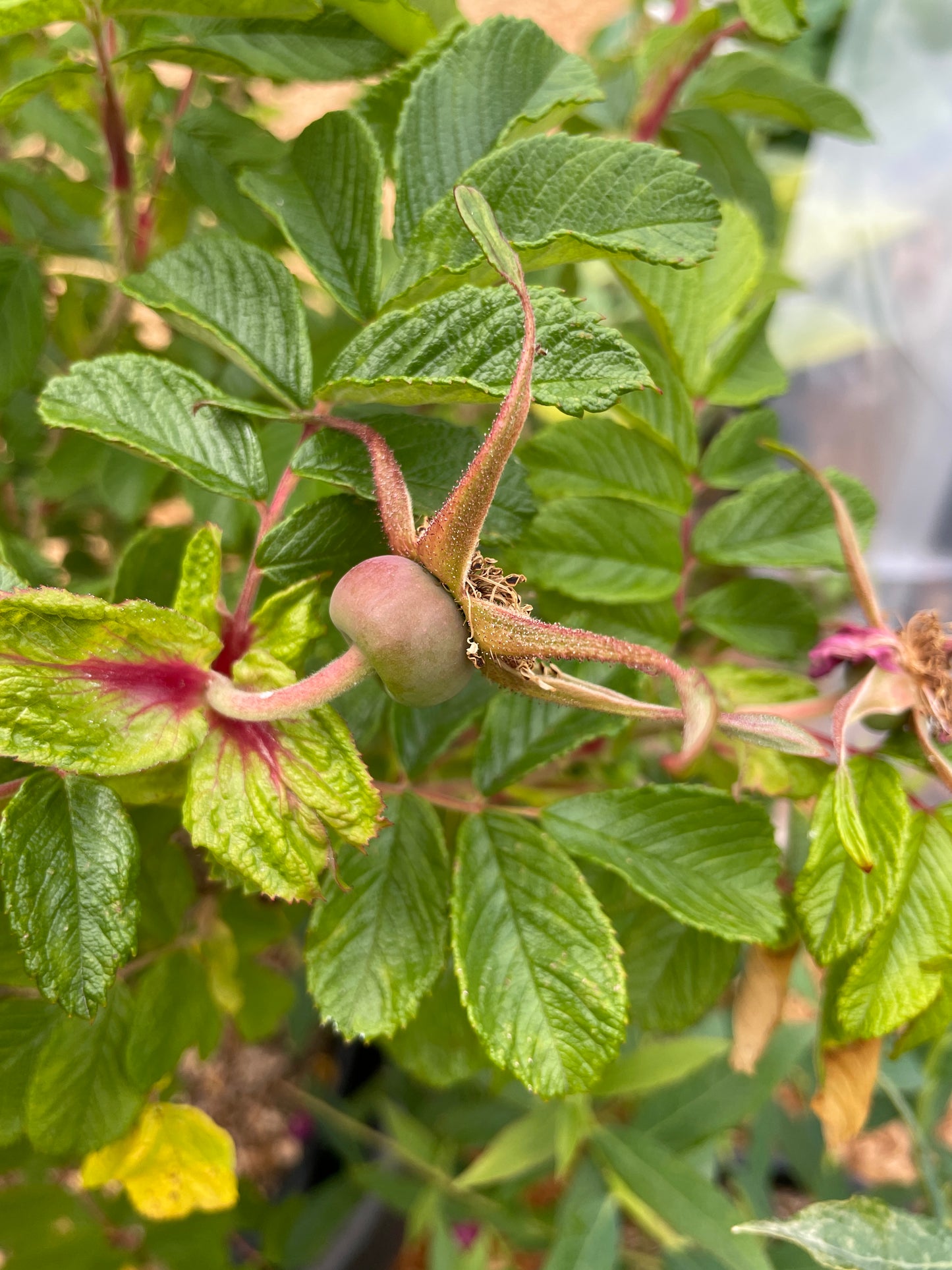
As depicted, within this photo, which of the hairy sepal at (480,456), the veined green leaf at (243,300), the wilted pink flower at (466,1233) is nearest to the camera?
the hairy sepal at (480,456)

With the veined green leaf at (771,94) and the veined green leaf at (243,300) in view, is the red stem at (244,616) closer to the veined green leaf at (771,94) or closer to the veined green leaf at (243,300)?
the veined green leaf at (243,300)

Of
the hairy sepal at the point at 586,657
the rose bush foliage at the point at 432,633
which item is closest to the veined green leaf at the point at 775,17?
the rose bush foliage at the point at 432,633

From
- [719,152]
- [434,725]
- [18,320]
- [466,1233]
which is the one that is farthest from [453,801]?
[466,1233]

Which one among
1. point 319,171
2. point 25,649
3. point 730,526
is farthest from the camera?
point 730,526

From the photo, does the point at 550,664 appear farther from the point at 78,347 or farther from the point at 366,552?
the point at 78,347

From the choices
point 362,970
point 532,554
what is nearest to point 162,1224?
point 362,970

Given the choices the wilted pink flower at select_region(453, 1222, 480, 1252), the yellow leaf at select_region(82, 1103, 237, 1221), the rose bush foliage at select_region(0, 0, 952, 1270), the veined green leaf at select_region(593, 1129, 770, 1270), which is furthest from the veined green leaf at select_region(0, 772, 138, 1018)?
the wilted pink flower at select_region(453, 1222, 480, 1252)

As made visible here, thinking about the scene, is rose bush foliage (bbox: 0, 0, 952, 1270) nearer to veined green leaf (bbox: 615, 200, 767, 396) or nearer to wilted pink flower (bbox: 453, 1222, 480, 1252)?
veined green leaf (bbox: 615, 200, 767, 396)
